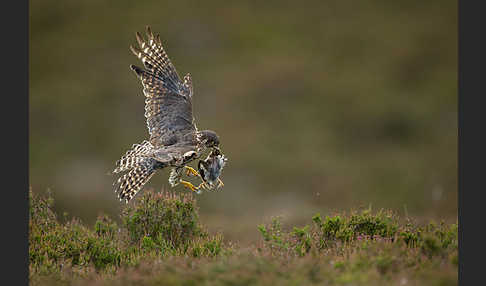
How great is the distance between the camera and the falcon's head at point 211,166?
9.30 metres

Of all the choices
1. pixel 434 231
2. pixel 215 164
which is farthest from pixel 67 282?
pixel 434 231

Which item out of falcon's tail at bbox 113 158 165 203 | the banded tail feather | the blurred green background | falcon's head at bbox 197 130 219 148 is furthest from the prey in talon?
the blurred green background

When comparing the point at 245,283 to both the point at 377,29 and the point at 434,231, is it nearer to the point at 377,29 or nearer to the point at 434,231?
the point at 434,231

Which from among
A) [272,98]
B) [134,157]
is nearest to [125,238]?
[134,157]

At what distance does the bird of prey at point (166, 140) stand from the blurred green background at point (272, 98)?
9.46 metres

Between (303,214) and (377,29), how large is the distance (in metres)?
22.3

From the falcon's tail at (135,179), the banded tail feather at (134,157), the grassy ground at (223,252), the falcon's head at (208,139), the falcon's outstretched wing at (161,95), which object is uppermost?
the falcon's outstretched wing at (161,95)

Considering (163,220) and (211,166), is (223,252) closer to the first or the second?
(163,220)

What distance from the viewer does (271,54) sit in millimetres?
34719

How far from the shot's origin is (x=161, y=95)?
10750 millimetres

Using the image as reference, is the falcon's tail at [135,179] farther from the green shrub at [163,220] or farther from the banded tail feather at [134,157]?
the green shrub at [163,220]

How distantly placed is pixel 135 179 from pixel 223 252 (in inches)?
110

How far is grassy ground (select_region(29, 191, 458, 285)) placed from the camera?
259 inches

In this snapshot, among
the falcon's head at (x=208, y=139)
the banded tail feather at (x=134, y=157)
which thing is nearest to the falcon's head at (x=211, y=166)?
the falcon's head at (x=208, y=139)
